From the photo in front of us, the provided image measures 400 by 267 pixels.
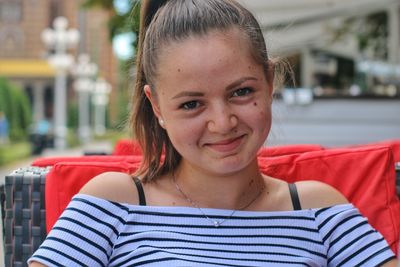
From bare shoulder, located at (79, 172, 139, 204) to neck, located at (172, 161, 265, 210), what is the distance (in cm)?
13

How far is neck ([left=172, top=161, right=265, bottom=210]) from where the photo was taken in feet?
5.29

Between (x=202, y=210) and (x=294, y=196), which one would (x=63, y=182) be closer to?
(x=202, y=210)

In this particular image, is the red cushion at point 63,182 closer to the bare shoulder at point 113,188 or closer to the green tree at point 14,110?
the bare shoulder at point 113,188

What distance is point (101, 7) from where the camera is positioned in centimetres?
901

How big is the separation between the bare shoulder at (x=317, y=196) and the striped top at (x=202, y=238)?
0.02 metres

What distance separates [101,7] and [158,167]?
7609mm

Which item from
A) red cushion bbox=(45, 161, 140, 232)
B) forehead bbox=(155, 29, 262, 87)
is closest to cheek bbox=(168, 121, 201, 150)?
forehead bbox=(155, 29, 262, 87)

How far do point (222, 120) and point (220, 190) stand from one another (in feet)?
0.76

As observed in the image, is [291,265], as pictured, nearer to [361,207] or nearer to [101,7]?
[361,207]

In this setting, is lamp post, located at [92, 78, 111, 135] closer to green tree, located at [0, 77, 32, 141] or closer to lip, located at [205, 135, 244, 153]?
green tree, located at [0, 77, 32, 141]

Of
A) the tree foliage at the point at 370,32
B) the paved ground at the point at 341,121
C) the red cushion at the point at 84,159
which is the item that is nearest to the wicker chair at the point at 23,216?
the red cushion at the point at 84,159

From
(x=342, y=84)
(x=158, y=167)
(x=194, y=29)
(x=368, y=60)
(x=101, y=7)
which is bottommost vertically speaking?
(x=342, y=84)

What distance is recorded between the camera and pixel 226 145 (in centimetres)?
148

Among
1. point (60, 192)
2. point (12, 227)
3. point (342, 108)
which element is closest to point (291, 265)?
point (60, 192)
